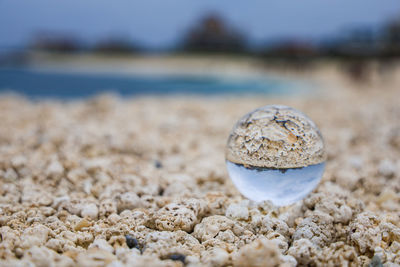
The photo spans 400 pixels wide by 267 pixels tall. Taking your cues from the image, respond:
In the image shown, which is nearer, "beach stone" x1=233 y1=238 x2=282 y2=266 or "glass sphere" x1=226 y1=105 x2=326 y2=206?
"beach stone" x1=233 y1=238 x2=282 y2=266

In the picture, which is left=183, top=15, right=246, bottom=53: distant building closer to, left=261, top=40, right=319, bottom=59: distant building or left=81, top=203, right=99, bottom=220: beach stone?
left=261, top=40, right=319, bottom=59: distant building

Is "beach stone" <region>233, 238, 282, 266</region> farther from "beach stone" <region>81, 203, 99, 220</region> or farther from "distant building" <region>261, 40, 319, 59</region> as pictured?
"distant building" <region>261, 40, 319, 59</region>

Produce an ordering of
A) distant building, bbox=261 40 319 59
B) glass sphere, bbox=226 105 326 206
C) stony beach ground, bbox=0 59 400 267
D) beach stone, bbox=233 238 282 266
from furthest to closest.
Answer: distant building, bbox=261 40 319 59, glass sphere, bbox=226 105 326 206, stony beach ground, bbox=0 59 400 267, beach stone, bbox=233 238 282 266

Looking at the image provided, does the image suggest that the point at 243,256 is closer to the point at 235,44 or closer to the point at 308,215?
the point at 308,215

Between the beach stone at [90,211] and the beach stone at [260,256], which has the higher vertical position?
the beach stone at [260,256]

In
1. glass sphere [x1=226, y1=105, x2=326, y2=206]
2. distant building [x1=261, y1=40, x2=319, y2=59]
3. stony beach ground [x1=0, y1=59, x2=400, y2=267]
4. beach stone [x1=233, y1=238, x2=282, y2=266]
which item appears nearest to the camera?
beach stone [x1=233, y1=238, x2=282, y2=266]

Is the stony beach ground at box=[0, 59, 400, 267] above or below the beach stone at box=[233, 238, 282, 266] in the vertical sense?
below

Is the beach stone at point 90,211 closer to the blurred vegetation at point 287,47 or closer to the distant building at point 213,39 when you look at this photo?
the blurred vegetation at point 287,47

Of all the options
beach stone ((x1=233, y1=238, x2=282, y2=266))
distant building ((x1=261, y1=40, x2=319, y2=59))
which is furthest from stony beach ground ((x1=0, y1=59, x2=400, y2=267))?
distant building ((x1=261, y1=40, x2=319, y2=59))

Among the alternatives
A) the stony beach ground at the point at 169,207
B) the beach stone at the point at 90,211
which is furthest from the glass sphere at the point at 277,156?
the beach stone at the point at 90,211
